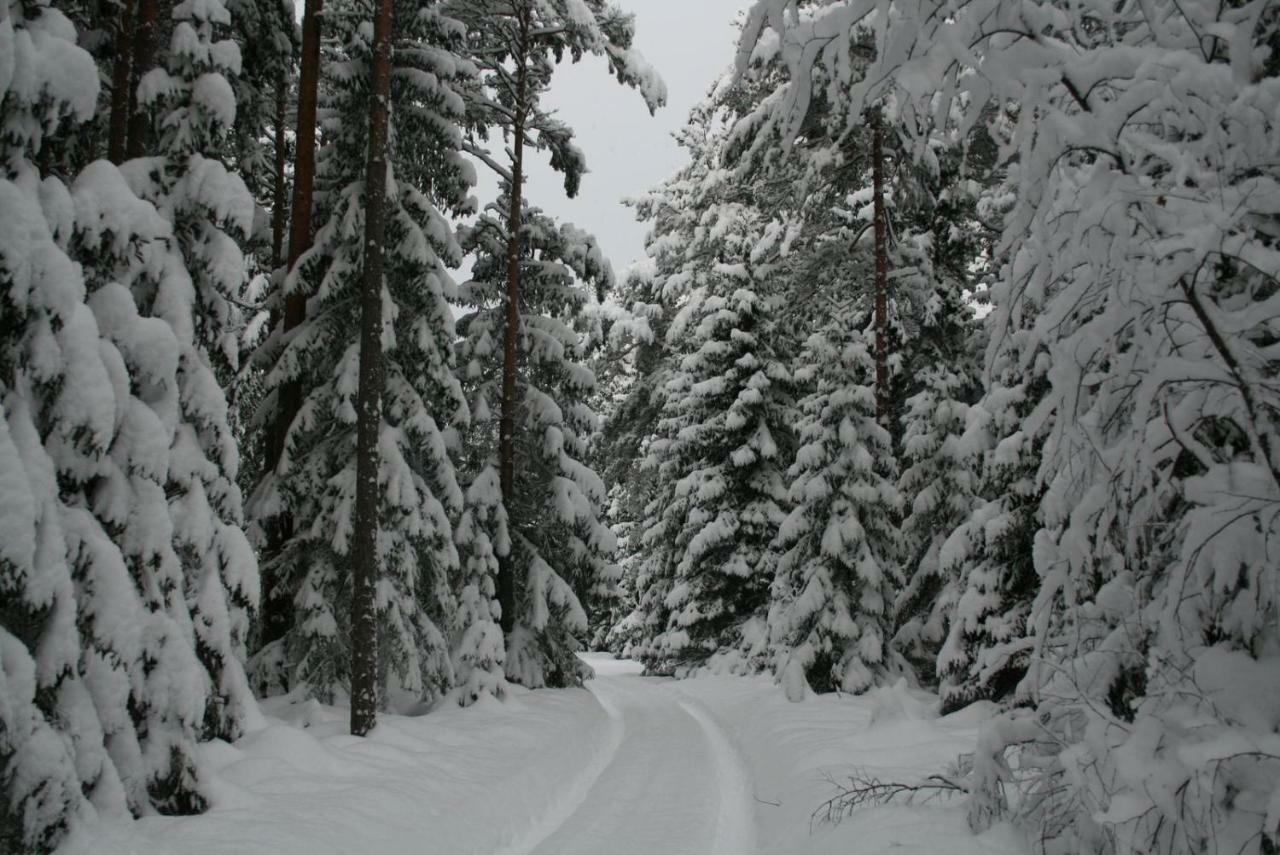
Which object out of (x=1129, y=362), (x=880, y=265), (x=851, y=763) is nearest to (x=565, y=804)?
(x=851, y=763)

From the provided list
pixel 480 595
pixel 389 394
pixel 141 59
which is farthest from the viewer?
pixel 480 595

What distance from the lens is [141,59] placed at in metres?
8.79

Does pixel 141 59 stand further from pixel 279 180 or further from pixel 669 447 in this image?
pixel 669 447

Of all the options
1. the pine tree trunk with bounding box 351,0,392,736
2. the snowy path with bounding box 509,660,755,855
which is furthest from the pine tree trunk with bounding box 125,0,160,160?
the snowy path with bounding box 509,660,755,855

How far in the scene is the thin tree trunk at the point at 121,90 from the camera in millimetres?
9039

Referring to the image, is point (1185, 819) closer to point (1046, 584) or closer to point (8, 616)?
point (1046, 584)

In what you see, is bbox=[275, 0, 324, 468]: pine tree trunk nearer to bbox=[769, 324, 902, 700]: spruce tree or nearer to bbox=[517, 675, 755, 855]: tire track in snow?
bbox=[517, 675, 755, 855]: tire track in snow

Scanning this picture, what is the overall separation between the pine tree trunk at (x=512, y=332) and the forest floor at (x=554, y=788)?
3.27 meters

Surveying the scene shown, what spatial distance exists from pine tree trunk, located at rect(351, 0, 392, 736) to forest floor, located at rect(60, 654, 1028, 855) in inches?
31.9

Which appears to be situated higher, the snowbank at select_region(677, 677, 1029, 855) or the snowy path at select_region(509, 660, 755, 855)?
the snowbank at select_region(677, 677, 1029, 855)

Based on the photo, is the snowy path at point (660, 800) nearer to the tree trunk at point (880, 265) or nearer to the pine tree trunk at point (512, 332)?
the pine tree trunk at point (512, 332)

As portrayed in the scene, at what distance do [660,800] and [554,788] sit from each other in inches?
54.8

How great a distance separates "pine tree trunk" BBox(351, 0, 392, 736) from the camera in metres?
10.2

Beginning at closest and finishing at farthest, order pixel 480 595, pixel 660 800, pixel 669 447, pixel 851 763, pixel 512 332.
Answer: pixel 851 763 → pixel 660 800 → pixel 480 595 → pixel 512 332 → pixel 669 447
